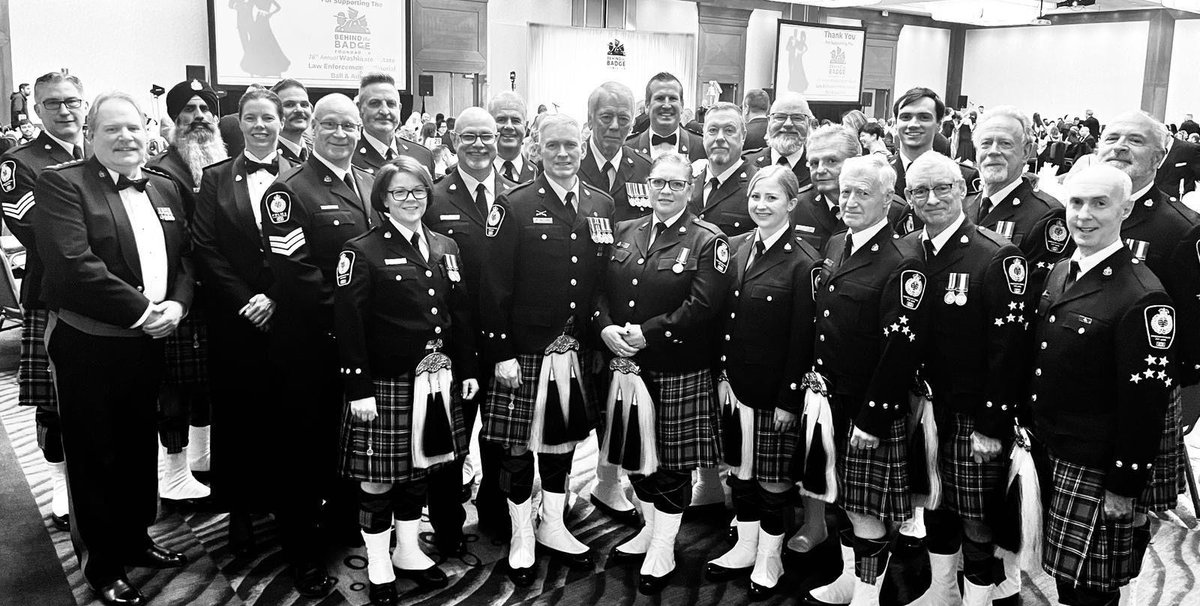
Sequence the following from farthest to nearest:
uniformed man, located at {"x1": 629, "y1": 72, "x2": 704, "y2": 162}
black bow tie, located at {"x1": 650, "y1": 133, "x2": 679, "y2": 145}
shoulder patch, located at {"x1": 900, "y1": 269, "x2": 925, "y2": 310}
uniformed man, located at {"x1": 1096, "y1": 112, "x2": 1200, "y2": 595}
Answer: black bow tie, located at {"x1": 650, "y1": 133, "x2": 679, "y2": 145} → uniformed man, located at {"x1": 629, "y1": 72, "x2": 704, "y2": 162} → uniformed man, located at {"x1": 1096, "y1": 112, "x2": 1200, "y2": 595} → shoulder patch, located at {"x1": 900, "y1": 269, "x2": 925, "y2": 310}

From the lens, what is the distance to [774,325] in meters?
2.99

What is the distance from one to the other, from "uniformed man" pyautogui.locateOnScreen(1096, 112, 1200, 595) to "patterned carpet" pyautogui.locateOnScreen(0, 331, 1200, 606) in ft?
2.62

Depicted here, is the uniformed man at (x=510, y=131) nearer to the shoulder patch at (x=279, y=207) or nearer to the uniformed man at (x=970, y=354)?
the shoulder patch at (x=279, y=207)

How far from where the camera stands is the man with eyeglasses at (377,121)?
12.0 feet

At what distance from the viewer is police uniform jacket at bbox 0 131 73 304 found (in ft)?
11.1

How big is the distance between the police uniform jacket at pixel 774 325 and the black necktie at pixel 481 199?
0.98 m

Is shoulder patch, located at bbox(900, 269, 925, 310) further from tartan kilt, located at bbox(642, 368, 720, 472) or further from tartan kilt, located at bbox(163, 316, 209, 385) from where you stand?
tartan kilt, located at bbox(163, 316, 209, 385)

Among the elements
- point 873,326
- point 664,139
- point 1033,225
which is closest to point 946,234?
point 873,326

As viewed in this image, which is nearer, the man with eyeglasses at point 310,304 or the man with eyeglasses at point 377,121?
the man with eyeglasses at point 310,304

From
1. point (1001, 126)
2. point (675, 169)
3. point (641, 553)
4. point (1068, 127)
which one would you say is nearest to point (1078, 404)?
point (1001, 126)

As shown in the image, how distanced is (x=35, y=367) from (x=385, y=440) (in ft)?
5.16

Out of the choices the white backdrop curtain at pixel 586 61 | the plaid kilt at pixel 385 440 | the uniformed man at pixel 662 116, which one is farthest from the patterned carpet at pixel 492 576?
the white backdrop curtain at pixel 586 61

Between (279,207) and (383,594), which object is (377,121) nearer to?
(279,207)

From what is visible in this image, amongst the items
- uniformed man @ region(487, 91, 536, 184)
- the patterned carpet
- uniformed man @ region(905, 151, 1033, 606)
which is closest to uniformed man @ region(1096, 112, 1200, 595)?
uniformed man @ region(905, 151, 1033, 606)
